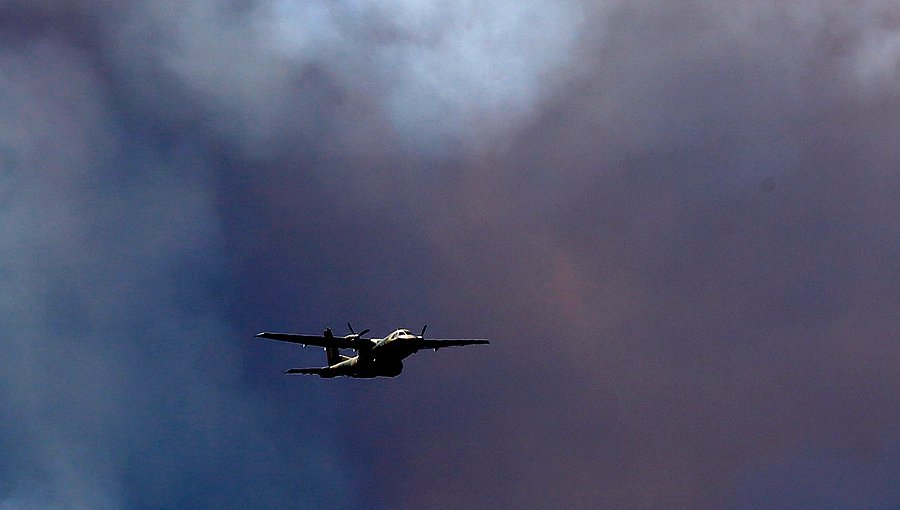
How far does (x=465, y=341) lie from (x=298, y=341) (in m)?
26.3

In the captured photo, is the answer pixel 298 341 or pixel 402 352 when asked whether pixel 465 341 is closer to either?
pixel 402 352

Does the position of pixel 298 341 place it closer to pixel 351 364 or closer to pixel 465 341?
pixel 351 364

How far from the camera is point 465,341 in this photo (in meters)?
188

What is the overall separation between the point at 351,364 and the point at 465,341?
1804 centimetres

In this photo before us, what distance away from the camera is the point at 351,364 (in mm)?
187250

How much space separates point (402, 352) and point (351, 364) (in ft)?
38.2

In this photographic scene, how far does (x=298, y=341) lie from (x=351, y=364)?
10919 mm

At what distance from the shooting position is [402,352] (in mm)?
179375

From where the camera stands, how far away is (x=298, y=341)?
180250 mm

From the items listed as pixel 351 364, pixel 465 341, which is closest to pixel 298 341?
pixel 351 364

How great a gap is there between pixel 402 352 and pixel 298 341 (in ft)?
51.3

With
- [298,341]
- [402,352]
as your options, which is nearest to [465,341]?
[402,352]
